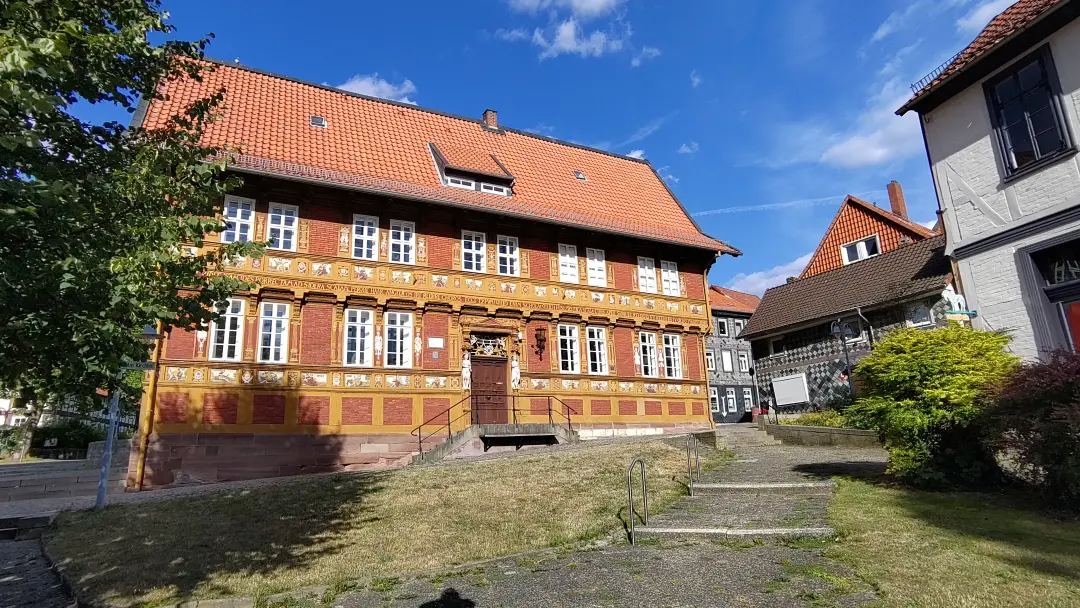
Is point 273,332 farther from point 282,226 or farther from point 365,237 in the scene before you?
point 365,237

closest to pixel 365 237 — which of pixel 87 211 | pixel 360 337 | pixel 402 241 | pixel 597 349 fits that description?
pixel 402 241

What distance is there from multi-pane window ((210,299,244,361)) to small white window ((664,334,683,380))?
47.5 ft

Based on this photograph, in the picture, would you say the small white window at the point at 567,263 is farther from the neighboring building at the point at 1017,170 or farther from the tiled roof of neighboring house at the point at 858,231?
the tiled roof of neighboring house at the point at 858,231

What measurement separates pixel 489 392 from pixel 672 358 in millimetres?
7659

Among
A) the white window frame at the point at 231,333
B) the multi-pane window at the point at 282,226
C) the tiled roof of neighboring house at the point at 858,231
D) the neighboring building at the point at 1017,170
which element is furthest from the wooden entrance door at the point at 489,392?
the tiled roof of neighboring house at the point at 858,231

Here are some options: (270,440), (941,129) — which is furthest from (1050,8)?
(270,440)

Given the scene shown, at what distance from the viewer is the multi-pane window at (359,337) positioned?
1864 cm

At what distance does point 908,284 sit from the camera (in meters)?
24.1

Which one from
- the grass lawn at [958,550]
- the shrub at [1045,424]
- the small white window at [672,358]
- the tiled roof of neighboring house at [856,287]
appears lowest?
the grass lawn at [958,550]

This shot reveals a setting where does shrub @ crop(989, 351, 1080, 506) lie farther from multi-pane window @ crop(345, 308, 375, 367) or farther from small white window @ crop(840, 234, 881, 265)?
small white window @ crop(840, 234, 881, 265)

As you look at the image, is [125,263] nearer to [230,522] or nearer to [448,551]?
[448,551]

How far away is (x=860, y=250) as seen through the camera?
3122 centimetres

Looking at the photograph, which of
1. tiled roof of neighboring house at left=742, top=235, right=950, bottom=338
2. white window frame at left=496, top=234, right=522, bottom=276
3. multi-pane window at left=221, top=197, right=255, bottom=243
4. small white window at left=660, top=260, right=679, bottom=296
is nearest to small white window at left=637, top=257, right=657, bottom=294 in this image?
small white window at left=660, top=260, right=679, bottom=296

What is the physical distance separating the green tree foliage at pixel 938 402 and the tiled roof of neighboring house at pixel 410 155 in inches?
538
